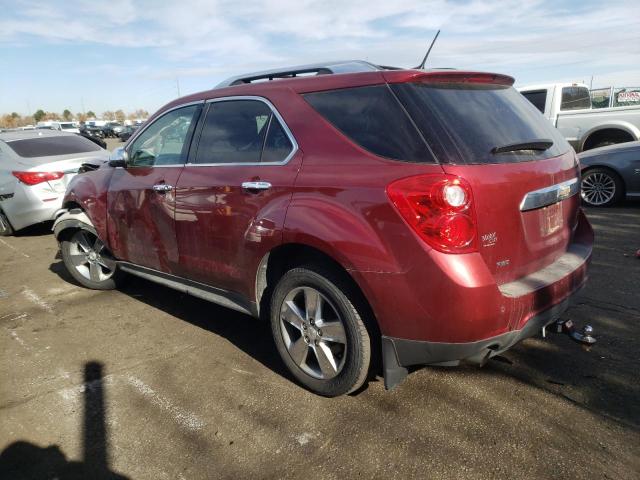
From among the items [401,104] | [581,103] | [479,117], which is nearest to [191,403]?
[401,104]

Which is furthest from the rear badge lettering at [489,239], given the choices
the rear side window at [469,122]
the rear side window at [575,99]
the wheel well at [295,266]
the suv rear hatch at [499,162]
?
the rear side window at [575,99]

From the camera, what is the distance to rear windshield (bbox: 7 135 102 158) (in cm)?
757

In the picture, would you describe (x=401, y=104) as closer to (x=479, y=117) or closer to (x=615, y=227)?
(x=479, y=117)

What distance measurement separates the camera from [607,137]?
9547 millimetres

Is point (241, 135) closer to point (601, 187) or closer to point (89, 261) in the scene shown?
point (89, 261)

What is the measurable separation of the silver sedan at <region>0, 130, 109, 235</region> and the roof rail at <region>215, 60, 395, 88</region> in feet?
15.0

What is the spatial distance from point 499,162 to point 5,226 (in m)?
7.94

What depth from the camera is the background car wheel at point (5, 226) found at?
25.4ft

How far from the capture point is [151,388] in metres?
3.16

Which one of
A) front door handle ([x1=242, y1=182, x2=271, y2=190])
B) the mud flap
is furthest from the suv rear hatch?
front door handle ([x1=242, y1=182, x2=271, y2=190])

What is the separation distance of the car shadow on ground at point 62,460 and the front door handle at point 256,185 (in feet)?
5.17

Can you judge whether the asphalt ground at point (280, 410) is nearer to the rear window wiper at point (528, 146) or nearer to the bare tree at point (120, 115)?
the rear window wiper at point (528, 146)

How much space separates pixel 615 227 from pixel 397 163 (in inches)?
206

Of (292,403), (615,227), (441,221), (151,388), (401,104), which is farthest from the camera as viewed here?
(615,227)
